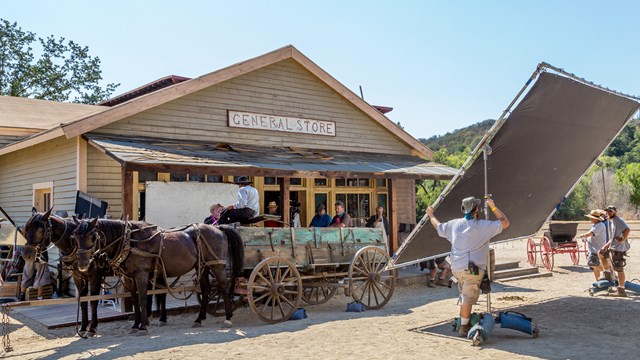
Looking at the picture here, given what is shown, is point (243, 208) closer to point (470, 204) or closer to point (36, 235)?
point (36, 235)

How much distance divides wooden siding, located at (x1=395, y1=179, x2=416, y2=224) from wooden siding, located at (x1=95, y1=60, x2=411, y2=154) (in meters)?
1.07

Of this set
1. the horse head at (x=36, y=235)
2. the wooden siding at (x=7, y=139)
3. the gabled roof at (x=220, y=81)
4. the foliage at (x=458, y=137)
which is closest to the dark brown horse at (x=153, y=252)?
the horse head at (x=36, y=235)

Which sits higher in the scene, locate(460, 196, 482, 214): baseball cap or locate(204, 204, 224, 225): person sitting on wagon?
locate(460, 196, 482, 214): baseball cap

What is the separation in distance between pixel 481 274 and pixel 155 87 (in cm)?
1410

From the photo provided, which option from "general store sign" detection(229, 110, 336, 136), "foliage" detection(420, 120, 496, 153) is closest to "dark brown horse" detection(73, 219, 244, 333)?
"general store sign" detection(229, 110, 336, 136)

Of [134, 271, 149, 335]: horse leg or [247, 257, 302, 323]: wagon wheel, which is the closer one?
[134, 271, 149, 335]: horse leg

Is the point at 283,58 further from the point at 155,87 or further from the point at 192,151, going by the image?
the point at 155,87

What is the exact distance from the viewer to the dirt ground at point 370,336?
627 centimetres

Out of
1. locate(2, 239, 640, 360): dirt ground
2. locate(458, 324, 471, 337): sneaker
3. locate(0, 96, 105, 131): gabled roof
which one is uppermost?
locate(0, 96, 105, 131): gabled roof

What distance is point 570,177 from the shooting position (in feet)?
29.3

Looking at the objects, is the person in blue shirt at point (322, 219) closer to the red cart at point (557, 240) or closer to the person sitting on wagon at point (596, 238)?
the person sitting on wagon at point (596, 238)

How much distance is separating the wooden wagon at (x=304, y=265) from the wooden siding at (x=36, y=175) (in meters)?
4.33

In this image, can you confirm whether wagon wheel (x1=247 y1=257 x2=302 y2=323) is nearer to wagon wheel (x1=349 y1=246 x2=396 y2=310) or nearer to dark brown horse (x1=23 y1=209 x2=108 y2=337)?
wagon wheel (x1=349 y1=246 x2=396 y2=310)

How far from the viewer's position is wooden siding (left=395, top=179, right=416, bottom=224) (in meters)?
16.9
